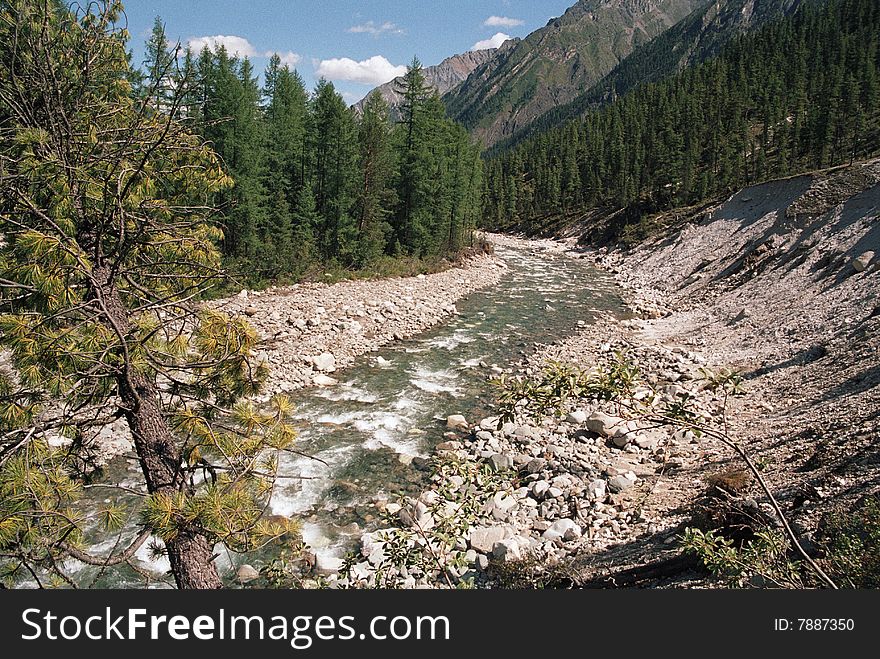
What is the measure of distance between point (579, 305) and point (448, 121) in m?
22.5

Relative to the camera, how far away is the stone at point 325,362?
672 inches

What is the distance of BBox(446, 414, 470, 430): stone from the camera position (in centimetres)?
1308

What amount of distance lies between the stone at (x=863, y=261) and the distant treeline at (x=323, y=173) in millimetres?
24462

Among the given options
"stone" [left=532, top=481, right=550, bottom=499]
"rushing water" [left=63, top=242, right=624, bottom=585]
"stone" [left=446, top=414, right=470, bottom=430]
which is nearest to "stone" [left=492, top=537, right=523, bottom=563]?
"stone" [left=532, top=481, right=550, bottom=499]

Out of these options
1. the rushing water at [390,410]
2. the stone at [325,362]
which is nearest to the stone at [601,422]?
the rushing water at [390,410]

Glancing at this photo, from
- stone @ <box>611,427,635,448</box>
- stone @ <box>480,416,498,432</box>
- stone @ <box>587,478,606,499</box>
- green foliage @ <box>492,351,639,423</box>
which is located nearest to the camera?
green foliage @ <box>492,351,639,423</box>

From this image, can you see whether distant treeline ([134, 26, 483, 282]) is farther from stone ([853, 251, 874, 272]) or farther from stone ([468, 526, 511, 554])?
stone ([853, 251, 874, 272])

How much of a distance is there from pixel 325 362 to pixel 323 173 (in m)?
16.7

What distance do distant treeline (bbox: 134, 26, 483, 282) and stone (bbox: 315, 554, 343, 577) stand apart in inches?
559

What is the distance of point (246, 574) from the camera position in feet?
26.5

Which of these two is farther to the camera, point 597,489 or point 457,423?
point 457,423

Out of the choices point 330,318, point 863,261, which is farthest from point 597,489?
point 863,261

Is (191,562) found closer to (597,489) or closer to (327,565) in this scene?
(327,565)

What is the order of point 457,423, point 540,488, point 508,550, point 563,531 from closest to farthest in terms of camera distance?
1. point 508,550
2. point 563,531
3. point 540,488
4. point 457,423
